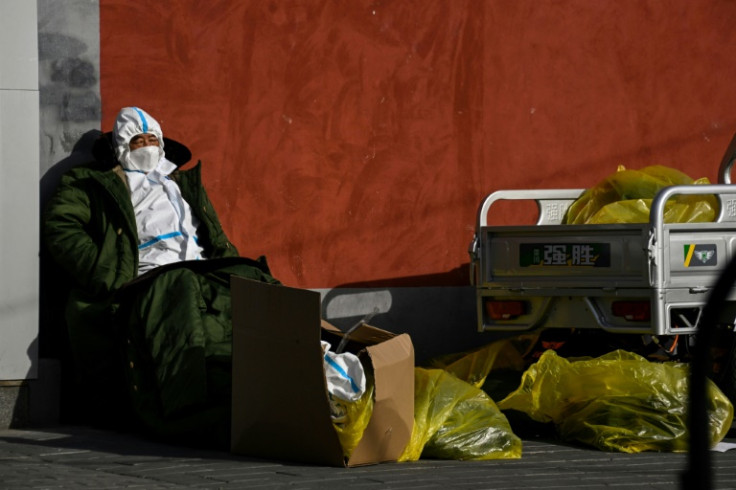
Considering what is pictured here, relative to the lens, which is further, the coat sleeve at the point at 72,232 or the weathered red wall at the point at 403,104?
the weathered red wall at the point at 403,104

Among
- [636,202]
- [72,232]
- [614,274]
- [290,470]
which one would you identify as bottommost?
[290,470]

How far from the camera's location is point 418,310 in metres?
8.61

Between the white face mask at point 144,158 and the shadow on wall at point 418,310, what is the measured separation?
1.61m

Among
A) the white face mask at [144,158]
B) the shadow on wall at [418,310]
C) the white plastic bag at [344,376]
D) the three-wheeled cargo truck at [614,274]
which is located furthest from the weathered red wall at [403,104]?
the white plastic bag at [344,376]

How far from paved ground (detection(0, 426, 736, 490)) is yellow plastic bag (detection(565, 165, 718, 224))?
5.65ft

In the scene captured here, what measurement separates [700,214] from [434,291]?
200 centimetres

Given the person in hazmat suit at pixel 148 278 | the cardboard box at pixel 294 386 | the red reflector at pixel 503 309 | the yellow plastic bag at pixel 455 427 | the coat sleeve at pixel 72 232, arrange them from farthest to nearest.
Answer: the red reflector at pixel 503 309 → the coat sleeve at pixel 72 232 → the person in hazmat suit at pixel 148 278 → the yellow plastic bag at pixel 455 427 → the cardboard box at pixel 294 386

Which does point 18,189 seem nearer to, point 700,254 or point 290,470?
point 290,470

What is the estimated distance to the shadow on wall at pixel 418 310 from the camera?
835 centimetres

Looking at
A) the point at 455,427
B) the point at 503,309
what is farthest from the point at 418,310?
the point at 455,427

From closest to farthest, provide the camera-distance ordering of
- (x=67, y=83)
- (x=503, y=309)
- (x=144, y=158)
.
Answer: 1. (x=144, y=158)
2. (x=67, y=83)
3. (x=503, y=309)

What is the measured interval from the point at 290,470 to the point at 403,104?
377 cm

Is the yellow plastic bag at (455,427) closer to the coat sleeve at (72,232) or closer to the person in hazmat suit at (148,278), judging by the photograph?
the person in hazmat suit at (148,278)

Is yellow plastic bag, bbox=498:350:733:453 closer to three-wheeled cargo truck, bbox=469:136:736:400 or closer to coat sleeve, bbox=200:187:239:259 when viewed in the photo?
three-wheeled cargo truck, bbox=469:136:736:400
